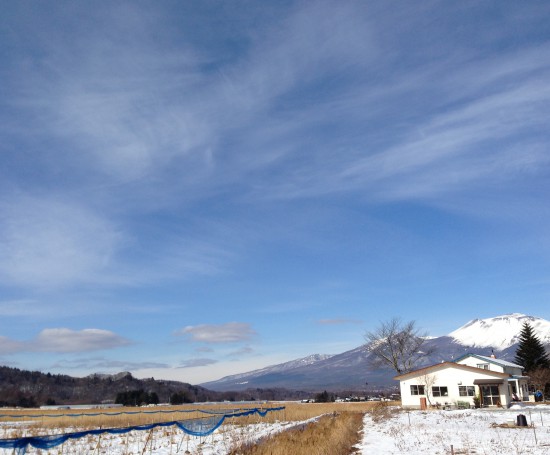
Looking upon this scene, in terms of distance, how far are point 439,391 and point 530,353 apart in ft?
75.4

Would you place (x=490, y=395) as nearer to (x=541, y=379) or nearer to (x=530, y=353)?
(x=541, y=379)

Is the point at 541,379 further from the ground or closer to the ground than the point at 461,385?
further from the ground

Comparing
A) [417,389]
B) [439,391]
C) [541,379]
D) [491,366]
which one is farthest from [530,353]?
[417,389]

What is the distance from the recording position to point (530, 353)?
69.5 meters

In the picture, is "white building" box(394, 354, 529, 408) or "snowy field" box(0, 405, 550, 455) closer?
"snowy field" box(0, 405, 550, 455)

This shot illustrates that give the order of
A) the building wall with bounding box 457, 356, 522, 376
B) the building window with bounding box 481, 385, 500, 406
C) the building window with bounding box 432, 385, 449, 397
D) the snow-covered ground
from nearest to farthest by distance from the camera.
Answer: the snow-covered ground → the building window with bounding box 481, 385, 500, 406 → the building window with bounding box 432, 385, 449, 397 → the building wall with bounding box 457, 356, 522, 376

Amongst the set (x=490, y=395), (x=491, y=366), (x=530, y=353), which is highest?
(x=530, y=353)

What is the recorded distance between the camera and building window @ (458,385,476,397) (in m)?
53.1

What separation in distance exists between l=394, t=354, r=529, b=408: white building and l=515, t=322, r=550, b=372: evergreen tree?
32.4 ft

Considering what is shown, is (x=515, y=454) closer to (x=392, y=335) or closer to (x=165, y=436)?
(x=165, y=436)

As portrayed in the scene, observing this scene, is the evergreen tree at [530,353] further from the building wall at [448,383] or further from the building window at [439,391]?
the building window at [439,391]

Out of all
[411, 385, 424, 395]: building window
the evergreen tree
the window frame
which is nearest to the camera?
the window frame

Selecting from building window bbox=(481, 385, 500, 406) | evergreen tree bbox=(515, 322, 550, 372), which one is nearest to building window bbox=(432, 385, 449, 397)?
building window bbox=(481, 385, 500, 406)

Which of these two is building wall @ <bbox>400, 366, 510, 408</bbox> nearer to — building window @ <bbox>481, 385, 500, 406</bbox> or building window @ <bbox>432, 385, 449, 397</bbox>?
building window @ <bbox>432, 385, 449, 397</bbox>
